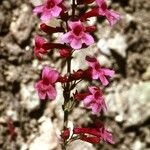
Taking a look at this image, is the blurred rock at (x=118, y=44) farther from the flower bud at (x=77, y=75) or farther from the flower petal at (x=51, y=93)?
the flower petal at (x=51, y=93)

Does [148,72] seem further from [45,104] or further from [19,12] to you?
[19,12]

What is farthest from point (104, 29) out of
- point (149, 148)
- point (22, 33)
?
point (149, 148)

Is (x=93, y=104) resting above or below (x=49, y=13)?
below

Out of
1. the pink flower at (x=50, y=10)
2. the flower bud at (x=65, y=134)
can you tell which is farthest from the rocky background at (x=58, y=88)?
the pink flower at (x=50, y=10)

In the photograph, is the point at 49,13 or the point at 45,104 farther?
the point at 45,104

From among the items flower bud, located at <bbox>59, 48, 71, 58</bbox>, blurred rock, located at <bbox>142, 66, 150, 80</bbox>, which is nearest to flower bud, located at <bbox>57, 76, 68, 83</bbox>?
flower bud, located at <bbox>59, 48, 71, 58</bbox>

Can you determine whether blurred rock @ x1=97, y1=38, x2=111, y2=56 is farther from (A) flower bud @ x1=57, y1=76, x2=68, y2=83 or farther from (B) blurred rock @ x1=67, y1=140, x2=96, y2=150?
(A) flower bud @ x1=57, y1=76, x2=68, y2=83
